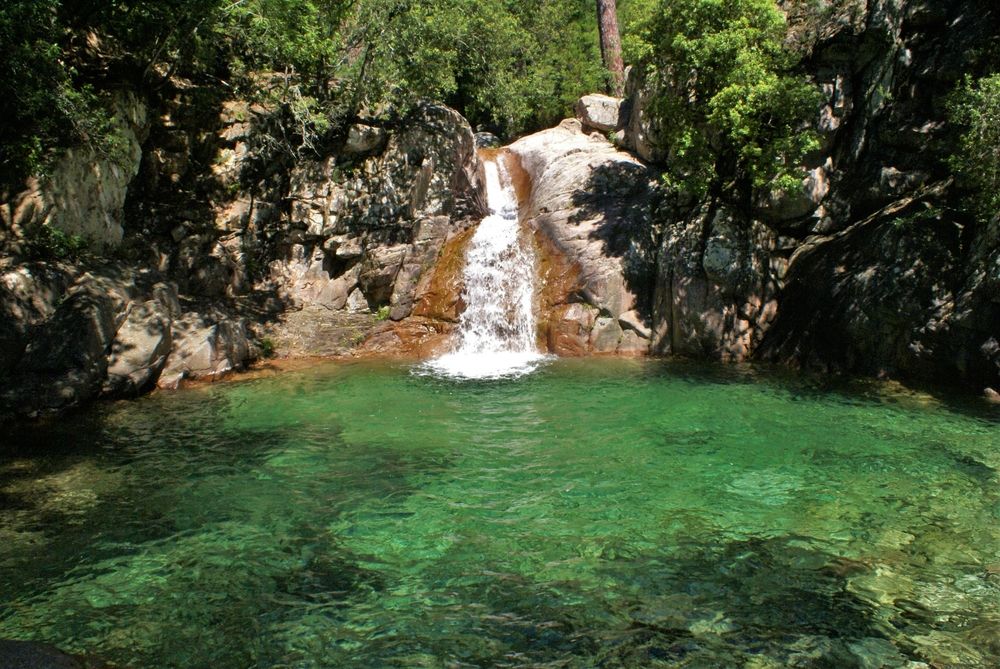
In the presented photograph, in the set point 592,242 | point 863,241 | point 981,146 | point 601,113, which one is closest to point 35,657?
point 592,242

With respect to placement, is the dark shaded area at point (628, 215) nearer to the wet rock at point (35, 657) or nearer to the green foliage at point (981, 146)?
the green foliage at point (981, 146)

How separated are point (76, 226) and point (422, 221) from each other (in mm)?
8186

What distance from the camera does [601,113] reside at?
22.6 m

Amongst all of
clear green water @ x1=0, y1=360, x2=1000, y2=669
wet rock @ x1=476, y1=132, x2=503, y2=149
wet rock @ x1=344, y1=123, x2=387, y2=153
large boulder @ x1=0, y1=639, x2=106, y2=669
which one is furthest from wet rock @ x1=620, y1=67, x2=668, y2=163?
large boulder @ x1=0, y1=639, x2=106, y2=669

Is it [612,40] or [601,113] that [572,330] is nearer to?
[601,113]

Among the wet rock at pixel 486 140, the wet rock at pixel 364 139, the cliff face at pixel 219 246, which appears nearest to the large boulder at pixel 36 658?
the cliff face at pixel 219 246

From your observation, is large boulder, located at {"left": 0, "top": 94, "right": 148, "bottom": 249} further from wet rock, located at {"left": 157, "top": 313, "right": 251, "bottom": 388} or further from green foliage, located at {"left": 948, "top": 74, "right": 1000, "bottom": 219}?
green foliage, located at {"left": 948, "top": 74, "right": 1000, "bottom": 219}

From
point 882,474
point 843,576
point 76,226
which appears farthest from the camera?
point 76,226

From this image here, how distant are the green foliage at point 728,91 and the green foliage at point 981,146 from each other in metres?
2.56

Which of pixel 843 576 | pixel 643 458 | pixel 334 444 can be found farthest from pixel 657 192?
pixel 843 576

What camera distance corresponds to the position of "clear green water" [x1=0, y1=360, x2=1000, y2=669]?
5.20 metres

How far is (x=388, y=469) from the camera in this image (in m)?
8.90

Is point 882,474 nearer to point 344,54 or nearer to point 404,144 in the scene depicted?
point 404,144

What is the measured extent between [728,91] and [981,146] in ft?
14.9
